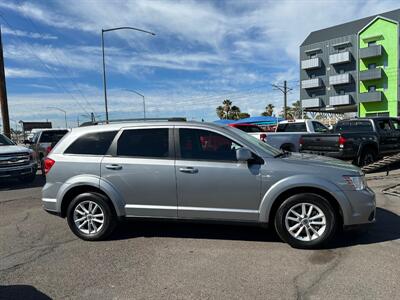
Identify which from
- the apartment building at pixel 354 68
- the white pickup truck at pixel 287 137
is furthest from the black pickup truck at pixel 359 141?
the apartment building at pixel 354 68

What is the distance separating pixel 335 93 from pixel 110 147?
53809 mm

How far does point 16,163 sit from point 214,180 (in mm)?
8769

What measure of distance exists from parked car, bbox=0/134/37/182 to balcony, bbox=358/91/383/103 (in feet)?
149

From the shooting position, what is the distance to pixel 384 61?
47.3 metres

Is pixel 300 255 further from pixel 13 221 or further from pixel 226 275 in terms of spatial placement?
pixel 13 221

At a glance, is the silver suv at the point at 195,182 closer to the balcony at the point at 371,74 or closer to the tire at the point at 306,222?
the tire at the point at 306,222

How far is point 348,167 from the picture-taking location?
5055 millimetres

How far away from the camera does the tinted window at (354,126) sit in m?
12.5

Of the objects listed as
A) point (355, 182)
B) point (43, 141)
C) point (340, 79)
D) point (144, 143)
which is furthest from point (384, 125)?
point (340, 79)

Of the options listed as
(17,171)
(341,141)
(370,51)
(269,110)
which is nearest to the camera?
(341,141)

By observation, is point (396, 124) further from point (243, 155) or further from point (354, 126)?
point (243, 155)

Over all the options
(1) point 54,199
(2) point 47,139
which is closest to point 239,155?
(1) point 54,199

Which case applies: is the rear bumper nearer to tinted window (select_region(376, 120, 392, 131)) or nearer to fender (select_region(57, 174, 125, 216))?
fender (select_region(57, 174, 125, 216))

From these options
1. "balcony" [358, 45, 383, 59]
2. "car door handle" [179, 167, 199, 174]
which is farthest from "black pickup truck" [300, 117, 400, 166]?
"balcony" [358, 45, 383, 59]
